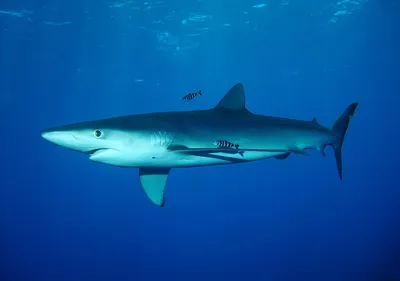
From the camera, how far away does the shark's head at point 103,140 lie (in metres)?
2.56

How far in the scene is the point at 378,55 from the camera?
26875mm

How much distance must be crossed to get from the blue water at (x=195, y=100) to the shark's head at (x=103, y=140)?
15.6 m

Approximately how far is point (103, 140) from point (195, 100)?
3301cm

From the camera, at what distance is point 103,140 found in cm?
281

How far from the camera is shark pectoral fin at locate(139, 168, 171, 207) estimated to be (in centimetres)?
445

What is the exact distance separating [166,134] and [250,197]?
5438 centimetres

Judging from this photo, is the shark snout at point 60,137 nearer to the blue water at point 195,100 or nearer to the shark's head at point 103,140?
the shark's head at point 103,140

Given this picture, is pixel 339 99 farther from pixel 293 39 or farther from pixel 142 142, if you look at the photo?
pixel 142 142

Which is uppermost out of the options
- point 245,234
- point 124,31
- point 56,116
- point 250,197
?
point 124,31

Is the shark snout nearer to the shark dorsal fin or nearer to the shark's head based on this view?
the shark's head

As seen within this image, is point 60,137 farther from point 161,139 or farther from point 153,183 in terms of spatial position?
point 153,183

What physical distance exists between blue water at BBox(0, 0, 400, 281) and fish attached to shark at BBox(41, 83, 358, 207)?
14.8 meters

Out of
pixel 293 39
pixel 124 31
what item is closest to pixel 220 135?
pixel 124 31

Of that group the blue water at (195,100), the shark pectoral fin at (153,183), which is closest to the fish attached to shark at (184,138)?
the shark pectoral fin at (153,183)
